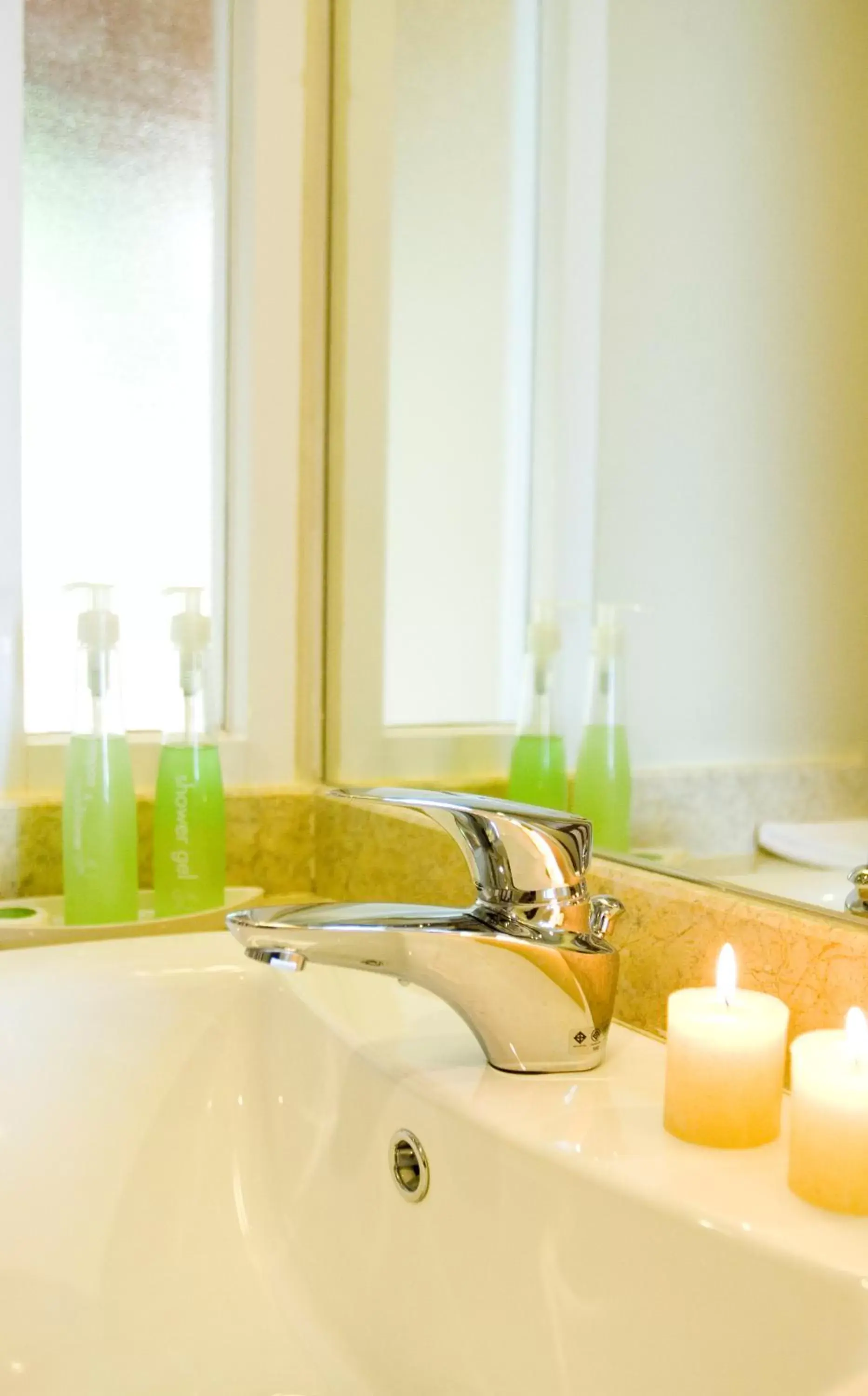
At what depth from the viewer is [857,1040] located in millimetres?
502

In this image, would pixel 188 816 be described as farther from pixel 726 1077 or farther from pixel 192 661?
pixel 726 1077

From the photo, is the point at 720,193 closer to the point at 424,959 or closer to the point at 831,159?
the point at 831,159

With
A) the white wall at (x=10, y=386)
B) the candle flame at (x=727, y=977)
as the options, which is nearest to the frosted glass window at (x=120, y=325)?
the white wall at (x=10, y=386)

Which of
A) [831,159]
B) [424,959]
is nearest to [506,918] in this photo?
[424,959]

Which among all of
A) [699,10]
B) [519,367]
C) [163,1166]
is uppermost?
[699,10]

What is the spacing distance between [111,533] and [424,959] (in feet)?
1.74

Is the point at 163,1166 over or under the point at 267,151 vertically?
under

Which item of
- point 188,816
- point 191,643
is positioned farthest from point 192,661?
point 188,816

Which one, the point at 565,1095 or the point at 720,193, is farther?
the point at 720,193

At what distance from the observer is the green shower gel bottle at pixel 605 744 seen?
820mm

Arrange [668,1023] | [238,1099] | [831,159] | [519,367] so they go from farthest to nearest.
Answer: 1. [519,367]
2. [238,1099]
3. [831,159]
4. [668,1023]

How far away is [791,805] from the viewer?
2.28 feet

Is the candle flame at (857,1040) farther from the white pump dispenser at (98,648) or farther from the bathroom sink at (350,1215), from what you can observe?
the white pump dispenser at (98,648)

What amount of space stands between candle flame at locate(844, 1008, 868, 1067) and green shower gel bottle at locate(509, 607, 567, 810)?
1.22 feet
